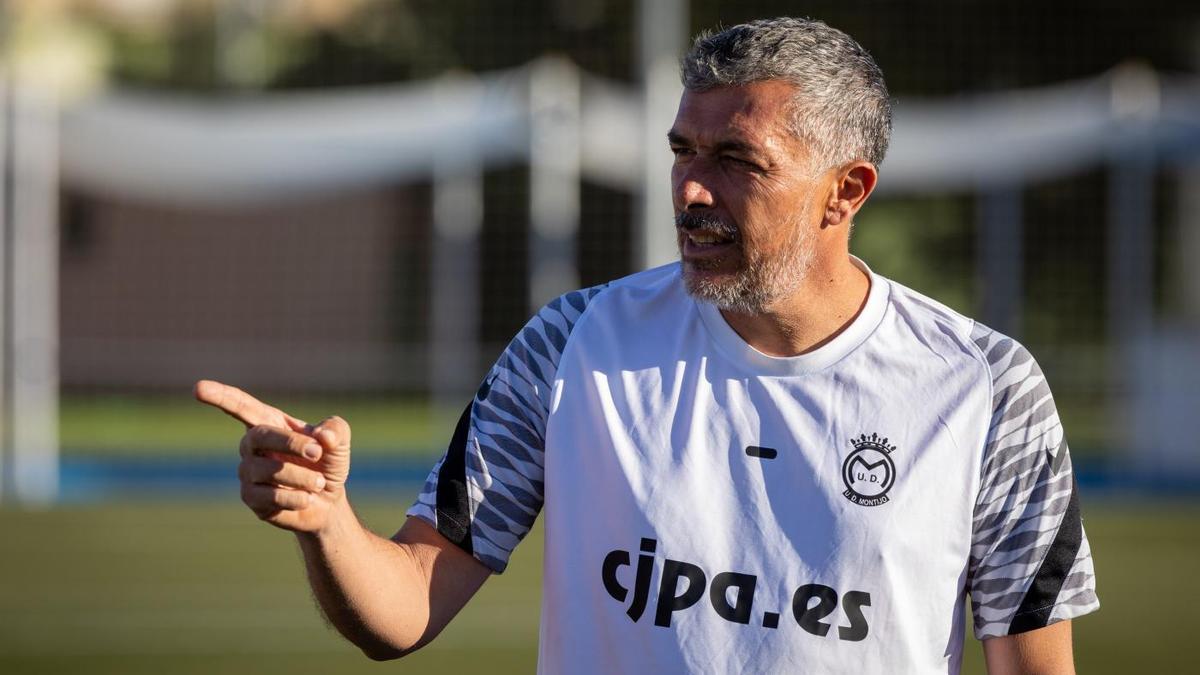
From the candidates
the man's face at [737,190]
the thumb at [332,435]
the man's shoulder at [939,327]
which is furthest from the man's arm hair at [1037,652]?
the thumb at [332,435]

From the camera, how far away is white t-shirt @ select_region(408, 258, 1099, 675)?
2674 millimetres

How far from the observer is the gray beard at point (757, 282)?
9.15ft

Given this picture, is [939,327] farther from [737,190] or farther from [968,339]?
[737,190]

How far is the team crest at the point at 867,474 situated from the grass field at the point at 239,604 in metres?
5.11

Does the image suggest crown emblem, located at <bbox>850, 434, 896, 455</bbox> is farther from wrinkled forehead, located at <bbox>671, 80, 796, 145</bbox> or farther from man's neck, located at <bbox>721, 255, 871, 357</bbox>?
wrinkled forehead, located at <bbox>671, 80, 796, 145</bbox>

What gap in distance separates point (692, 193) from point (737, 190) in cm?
8

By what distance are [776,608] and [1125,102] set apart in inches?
576

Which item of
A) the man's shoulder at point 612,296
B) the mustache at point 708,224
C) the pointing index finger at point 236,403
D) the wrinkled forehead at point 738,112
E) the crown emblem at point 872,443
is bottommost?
the crown emblem at point 872,443

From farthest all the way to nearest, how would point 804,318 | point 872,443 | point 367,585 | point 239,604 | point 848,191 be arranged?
point 239,604, point 848,191, point 804,318, point 872,443, point 367,585

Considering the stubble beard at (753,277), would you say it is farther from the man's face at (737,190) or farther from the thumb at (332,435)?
the thumb at (332,435)

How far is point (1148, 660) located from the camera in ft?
26.0

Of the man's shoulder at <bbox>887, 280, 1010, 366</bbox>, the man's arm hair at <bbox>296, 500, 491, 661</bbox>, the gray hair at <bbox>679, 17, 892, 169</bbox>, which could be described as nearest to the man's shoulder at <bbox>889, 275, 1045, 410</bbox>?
the man's shoulder at <bbox>887, 280, 1010, 366</bbox>

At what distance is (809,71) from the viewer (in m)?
2.83

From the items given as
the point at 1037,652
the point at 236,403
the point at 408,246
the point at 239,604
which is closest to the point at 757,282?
the point at 1037,652
